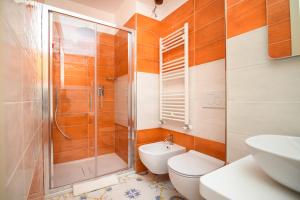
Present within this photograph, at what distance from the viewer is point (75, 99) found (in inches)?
83.4

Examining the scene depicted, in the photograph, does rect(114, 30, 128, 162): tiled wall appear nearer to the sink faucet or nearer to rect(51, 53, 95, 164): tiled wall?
rect(51, 53, 95, 164): tiled wall

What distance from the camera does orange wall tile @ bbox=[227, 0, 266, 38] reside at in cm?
92

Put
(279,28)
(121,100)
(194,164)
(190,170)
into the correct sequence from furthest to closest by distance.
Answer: (121,100), (194,164), (190,170), (279,28)

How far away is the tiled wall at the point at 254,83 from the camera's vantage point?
79cm

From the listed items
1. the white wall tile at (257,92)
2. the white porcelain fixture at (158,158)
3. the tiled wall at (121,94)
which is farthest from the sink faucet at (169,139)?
the white wall tile at (257,92)

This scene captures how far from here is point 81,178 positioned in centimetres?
176

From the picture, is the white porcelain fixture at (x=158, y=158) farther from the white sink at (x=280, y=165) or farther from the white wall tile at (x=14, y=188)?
the white wall tile at (x=14, y=188)

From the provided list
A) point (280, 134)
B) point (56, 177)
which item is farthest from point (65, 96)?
point (280, 134)

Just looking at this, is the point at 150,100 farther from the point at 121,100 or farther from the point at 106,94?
the point at 106,94

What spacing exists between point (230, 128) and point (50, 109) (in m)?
1.73

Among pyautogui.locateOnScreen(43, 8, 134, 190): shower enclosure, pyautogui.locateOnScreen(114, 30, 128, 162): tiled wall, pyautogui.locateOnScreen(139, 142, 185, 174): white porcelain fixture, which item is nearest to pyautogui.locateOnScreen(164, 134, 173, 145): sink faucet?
pyautogui.locateOnScreen(139, 142, 185, 174): white porcelain fixture

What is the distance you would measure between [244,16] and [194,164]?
1.24 metres

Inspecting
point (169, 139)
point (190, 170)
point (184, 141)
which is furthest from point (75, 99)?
point (190, 170)

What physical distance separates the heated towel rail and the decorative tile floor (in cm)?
73
